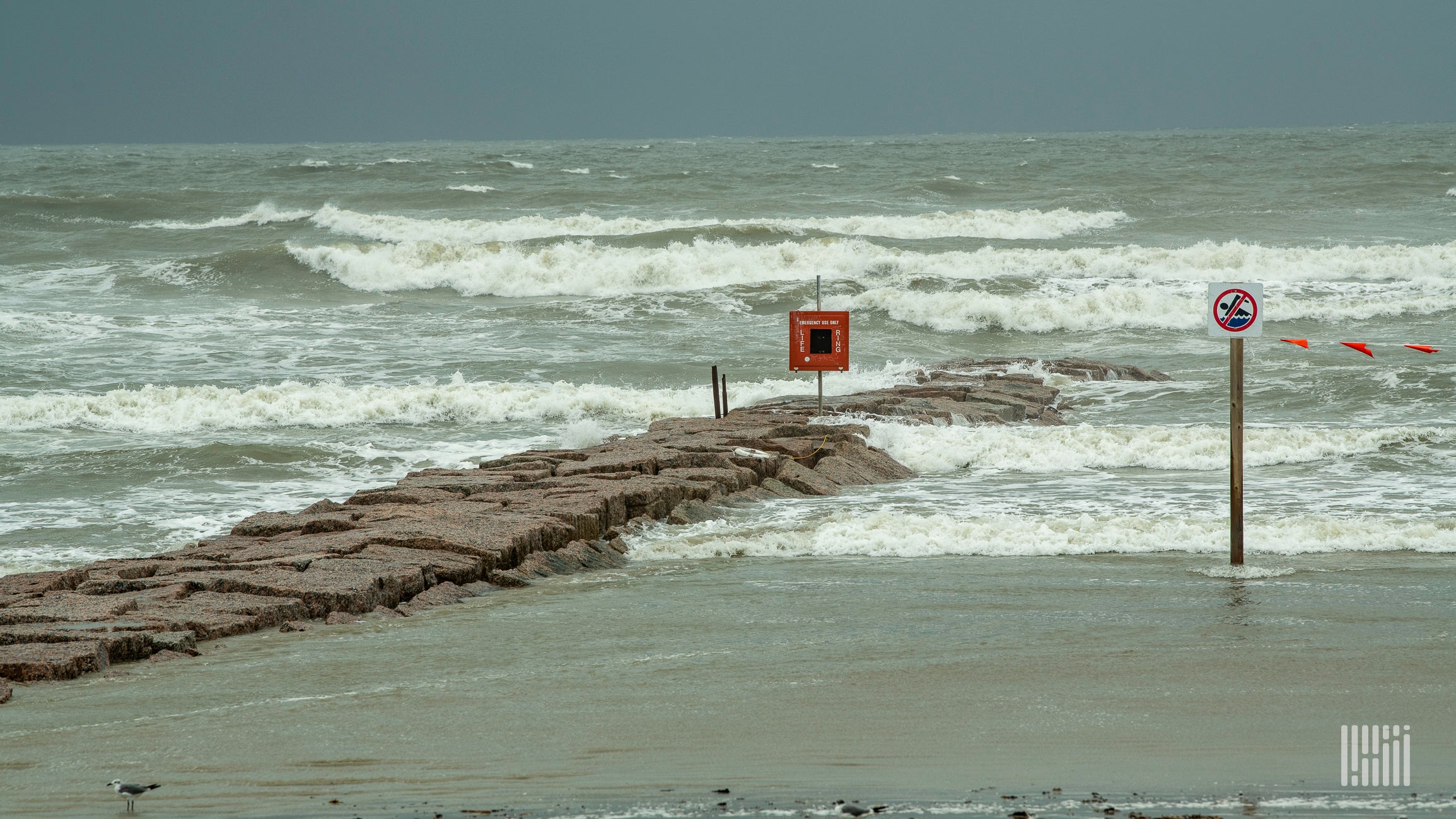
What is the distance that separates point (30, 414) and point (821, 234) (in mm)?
20779

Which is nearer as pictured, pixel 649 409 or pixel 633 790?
pixel 633 790

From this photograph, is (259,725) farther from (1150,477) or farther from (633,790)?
(1150,477)

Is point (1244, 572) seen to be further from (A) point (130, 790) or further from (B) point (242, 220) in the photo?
(B) point (242, 220)

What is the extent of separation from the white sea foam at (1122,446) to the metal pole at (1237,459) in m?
4.20

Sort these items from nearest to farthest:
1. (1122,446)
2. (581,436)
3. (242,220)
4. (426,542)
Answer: (426,542) → (1122,446) → (581,436) → (242,220)

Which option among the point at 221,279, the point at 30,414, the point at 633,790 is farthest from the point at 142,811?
the point at 221,279

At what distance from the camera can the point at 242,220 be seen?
132 feet

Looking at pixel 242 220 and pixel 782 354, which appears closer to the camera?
pixel 782 354

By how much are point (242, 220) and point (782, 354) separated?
25144mm

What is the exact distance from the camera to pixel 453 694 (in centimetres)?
534

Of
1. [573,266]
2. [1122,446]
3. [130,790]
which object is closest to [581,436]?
[1122,446]

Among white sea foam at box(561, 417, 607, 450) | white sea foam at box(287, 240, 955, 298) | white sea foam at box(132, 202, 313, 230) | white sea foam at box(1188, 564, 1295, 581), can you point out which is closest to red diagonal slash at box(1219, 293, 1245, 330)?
white sea foam at box(1188, 564, 1295, 581)

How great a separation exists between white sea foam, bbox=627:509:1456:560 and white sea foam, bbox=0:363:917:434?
7.34 metres

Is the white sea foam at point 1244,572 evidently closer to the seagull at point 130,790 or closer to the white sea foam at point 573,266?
the seagull at point 130,790
